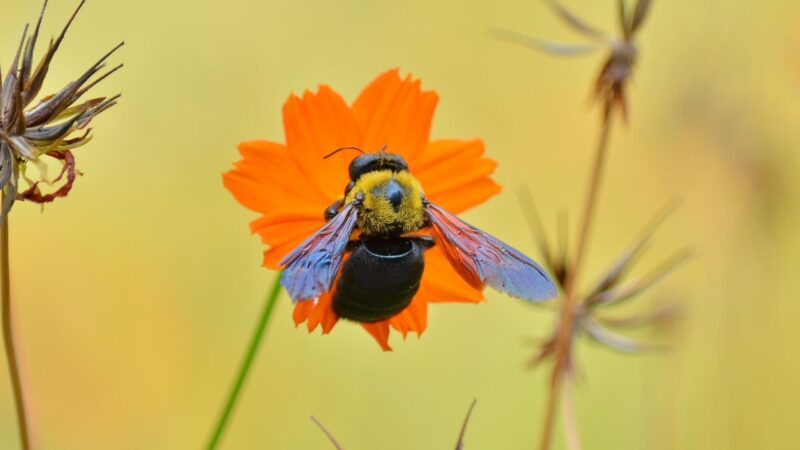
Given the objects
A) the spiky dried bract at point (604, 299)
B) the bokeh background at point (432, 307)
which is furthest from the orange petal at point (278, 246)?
the bokeh background at point (432, 307)

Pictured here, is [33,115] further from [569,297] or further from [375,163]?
[569,297]

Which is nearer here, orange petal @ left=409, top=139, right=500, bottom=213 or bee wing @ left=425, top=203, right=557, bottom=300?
bee wing @ left=425, top=203, right=557, bottom=300

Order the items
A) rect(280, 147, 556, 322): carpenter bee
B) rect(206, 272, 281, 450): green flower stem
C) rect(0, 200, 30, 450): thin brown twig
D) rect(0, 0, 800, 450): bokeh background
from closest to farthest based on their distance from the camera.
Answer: rect(0, 200, 30, 450): thin brown twig
rect(206, 272, 281, 450): green flower stem
rect(280, 147, 556, 322): carpenter bee
rect(0, 0, 800, 450): bokeh background

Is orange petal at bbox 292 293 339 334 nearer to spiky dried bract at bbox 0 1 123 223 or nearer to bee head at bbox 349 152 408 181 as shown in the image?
bee head at bbox 349 152 408 181

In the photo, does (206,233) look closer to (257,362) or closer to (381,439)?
(257,362)

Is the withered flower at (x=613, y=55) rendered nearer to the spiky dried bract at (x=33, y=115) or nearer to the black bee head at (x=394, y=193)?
the black bee head at (x=394, y=193)

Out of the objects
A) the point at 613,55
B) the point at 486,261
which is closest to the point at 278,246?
the point at 486,261

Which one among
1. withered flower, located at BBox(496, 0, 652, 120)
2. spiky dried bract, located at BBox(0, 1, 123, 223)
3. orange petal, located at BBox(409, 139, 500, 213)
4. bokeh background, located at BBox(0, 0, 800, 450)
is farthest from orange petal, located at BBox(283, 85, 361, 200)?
bokeh background, located at BBox(0, 0, 800, 450)
